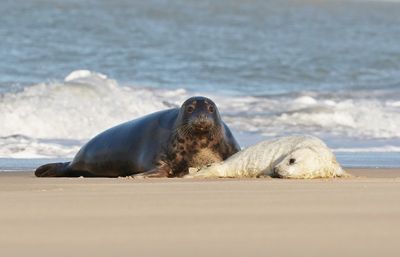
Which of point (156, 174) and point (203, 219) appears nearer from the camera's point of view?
point (203, 219)

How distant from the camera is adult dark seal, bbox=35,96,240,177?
1012cm

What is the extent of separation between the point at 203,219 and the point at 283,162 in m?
3.10

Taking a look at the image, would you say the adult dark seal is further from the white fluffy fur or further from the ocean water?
the ocean water

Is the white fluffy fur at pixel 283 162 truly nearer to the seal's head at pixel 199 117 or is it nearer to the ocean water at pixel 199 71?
the seal's head at pixel 199 117

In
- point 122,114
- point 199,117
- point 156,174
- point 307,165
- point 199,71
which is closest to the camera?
point 307,165

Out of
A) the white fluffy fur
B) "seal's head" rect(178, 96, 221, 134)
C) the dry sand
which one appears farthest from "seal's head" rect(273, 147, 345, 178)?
"seal's head" rect(178, 96, 221, 134)

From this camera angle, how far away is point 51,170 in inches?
421

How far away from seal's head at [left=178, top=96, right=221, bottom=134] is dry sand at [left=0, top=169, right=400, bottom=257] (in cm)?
156

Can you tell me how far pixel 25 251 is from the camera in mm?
5266

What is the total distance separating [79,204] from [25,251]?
1652mm

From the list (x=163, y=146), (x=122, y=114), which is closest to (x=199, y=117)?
(x=163, y=146)

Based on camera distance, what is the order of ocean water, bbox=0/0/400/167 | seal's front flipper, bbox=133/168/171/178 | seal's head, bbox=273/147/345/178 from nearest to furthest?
seal's head, bbox=273/147/345/178, seal's front flipper, bbox=133/168/171/178, ocean water, bbox=0/0/400/167

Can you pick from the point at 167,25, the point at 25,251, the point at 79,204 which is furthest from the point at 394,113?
the point at 167,25

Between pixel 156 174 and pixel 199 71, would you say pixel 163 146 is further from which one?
pixel 199 71
